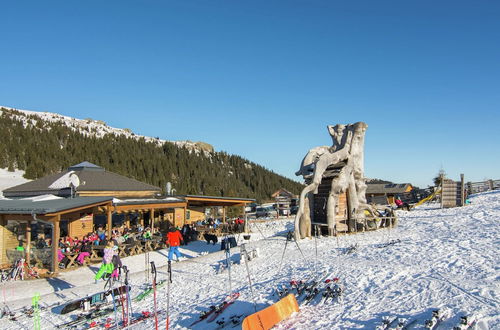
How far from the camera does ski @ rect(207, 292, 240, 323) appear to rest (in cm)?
904

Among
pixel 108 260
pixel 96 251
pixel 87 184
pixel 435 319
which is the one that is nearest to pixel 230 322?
pixel 435 319

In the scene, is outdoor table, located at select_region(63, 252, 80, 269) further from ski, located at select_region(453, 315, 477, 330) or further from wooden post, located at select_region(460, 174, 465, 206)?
wooden post, located at select_region(460, 174, 465, 206)

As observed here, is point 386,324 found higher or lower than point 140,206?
lower

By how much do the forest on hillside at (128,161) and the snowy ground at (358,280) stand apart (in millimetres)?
40063

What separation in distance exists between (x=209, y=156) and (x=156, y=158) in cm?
2547

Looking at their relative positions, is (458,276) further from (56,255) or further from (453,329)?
Answer: (56,255)

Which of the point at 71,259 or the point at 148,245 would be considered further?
the point at 148,245

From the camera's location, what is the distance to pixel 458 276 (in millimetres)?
9062

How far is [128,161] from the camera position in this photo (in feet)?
210

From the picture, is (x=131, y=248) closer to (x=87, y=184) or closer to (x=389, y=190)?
(x=87, y=184)

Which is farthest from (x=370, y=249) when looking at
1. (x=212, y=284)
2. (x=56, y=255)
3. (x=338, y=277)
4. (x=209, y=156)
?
(x=209, y=156)

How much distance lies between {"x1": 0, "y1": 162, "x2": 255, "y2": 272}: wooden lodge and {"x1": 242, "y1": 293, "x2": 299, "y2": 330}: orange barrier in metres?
10.4

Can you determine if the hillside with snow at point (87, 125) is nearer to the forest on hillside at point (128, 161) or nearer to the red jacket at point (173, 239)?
the forest on hillside at point (128, 161)

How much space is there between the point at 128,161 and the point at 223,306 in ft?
190
